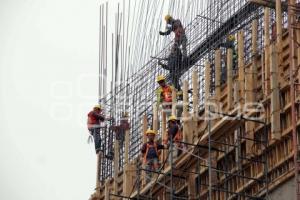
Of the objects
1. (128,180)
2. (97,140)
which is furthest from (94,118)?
(128,180)

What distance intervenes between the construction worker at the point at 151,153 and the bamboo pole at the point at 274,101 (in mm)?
4306

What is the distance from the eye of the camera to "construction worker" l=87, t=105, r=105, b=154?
31.3 metres

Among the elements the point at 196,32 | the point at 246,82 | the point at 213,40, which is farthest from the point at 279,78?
the point at 196,32

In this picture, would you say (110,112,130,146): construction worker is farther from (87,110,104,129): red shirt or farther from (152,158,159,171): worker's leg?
(152,158,159,171): worker's leg

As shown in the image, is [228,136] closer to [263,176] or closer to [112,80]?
[263,176]

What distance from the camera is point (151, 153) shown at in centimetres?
2547

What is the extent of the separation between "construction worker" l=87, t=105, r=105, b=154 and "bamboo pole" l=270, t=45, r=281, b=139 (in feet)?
32.9

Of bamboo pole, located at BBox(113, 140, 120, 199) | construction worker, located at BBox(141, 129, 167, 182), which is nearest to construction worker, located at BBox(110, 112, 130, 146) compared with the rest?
bamboo pole, located at BBox(113, 140, 120, 199)

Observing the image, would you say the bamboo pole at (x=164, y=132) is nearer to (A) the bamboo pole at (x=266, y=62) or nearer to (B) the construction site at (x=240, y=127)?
(B) the construction site at (x=240, y=127)

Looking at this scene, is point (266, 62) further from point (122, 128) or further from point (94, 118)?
A: point (94, 118)

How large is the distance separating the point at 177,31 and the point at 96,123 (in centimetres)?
401

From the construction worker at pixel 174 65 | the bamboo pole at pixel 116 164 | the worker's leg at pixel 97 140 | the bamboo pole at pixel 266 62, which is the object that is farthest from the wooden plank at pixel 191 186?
the worker's leg at pixel 97 140

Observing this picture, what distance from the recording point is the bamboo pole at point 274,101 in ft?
71.8

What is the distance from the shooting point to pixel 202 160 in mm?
24125
